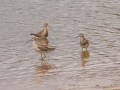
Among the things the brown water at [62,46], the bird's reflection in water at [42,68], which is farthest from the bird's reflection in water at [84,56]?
the bird's reflection in water at [42,68]

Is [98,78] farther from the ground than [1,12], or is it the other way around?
[1,12]

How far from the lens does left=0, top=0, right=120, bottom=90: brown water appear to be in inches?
563

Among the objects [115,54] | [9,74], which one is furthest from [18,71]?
[115,54]

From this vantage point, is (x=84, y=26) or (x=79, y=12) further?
(x=79, y=12)

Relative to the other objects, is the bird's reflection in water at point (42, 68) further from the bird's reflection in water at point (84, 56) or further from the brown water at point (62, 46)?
the bird's reflection in water at point (84, 56)

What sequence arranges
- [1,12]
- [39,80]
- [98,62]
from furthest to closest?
[1,12]
[98,62]
[39,80]

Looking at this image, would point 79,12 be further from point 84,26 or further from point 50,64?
point 50,64

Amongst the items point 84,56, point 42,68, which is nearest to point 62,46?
point 84,56

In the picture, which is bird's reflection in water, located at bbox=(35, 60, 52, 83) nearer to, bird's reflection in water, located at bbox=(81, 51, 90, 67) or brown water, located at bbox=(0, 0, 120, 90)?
brown water, located at bbox=(0, 0, 120, 90)

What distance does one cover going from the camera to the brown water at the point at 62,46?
1431 centimetres

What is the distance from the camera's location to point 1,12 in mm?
25031

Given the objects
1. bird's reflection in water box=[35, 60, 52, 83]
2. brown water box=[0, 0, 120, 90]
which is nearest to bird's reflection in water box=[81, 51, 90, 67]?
brown water box=[0, 0, 120, 90]

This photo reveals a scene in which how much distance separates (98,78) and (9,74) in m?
2.84

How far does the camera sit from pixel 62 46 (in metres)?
19.0
